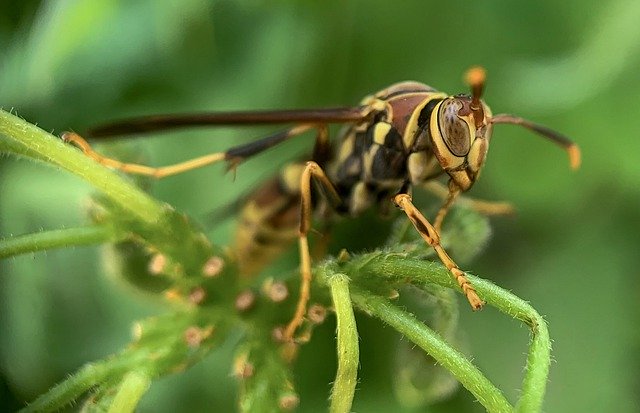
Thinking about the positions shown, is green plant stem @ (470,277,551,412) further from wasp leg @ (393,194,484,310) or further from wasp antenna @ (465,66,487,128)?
wasp antenna @ (465,66,487,128)

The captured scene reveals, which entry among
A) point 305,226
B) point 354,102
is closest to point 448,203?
point 305,226

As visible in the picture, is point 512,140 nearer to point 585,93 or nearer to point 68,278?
point 585,93

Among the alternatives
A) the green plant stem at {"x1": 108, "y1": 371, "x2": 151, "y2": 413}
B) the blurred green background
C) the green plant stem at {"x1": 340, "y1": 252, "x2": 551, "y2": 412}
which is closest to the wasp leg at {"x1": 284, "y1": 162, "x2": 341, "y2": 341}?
the green plant stem at {"x1": 340, "y1": 252, "x2": 551, "y2": 412}

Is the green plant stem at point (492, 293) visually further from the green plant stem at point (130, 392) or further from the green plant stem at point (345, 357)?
the green plant stem at point (130, 392)

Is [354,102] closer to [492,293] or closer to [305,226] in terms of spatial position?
[305,226]

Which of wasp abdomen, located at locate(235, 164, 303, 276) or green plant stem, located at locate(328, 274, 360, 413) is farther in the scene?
wasp abdomen, located at locate(235, 164, 303, 276)

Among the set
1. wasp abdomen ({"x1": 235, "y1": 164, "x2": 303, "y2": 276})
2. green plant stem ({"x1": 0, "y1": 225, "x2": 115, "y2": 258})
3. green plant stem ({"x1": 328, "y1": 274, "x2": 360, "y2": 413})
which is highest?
green plant stem ({"x1": 0, "y1": 225, "x2": 115, "y2": 258})

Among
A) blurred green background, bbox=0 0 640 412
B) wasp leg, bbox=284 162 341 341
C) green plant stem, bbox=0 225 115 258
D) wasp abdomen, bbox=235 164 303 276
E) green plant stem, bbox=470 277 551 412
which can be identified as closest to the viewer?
green plant stem, bbox=470 277 551 412
